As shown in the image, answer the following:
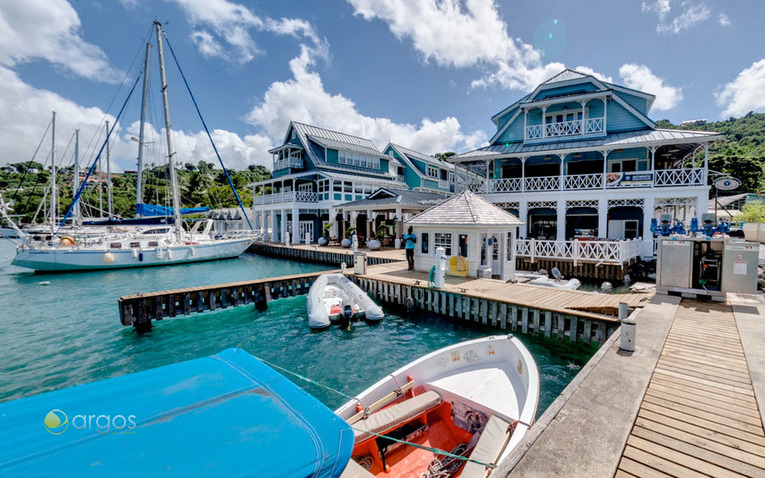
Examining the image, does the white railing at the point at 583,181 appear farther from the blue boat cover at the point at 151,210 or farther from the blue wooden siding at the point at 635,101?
the blue boat cover at the point at 151,210

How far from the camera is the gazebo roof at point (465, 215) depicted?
13.2 m

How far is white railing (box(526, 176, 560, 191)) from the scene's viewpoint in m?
20.0

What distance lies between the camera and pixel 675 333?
629cm

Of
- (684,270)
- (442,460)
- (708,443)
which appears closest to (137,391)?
(442,460)

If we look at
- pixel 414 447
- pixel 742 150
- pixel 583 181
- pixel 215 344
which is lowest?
pixel 215 344

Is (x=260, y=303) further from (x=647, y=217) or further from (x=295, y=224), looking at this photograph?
(x=647, y=217)

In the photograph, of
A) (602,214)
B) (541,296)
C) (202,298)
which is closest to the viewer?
(541,296)

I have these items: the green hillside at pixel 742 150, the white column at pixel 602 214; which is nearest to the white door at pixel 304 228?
the white column at pixel 602 214

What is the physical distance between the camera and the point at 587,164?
20875 mm

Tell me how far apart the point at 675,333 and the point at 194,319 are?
1365 cm

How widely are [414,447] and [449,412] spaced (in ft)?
2.70

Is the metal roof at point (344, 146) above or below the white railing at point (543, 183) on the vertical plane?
above

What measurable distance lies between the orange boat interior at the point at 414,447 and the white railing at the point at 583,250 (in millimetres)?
13914

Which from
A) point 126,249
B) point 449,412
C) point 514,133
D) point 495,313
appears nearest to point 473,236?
point 495,313
